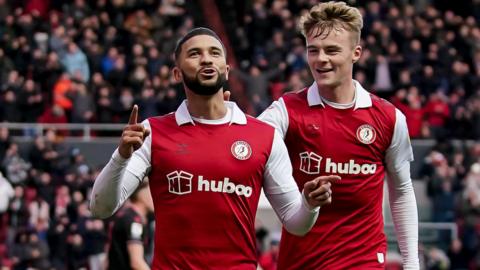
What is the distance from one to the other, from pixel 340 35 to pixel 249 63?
17.5 m

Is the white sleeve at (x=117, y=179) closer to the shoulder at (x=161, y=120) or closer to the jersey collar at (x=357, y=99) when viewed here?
the shoulder at (x=161, y=120)

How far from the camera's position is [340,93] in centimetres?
862

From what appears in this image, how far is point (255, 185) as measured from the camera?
768cm

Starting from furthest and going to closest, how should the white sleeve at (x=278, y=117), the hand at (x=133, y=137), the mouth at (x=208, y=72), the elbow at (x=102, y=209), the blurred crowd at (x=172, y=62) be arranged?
the blurred crowd at (x=172, y=62)
the white sleeve at (x=278, y=117)
the mouth at (x=208, y=72)
the elbow at (x=102, y=209)
the hand at (x=133, y=137)

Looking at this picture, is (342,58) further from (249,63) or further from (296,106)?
(249,63)

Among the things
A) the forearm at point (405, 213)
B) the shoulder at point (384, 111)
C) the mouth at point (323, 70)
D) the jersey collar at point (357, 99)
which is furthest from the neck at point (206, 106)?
the forearm at point (405, 213)

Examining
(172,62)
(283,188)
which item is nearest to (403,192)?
(283,188)

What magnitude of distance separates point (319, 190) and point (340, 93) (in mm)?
1432

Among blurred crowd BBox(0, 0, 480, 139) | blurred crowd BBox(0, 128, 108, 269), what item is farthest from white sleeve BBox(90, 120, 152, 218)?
blurred crowd BBox(0, 0, 480, 139)

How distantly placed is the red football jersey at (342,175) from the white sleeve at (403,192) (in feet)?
0.18

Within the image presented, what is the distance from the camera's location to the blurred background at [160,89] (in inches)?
811

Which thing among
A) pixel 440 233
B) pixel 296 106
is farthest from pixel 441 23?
pixel 296 106

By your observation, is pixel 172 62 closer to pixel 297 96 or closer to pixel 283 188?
pixel 297 96

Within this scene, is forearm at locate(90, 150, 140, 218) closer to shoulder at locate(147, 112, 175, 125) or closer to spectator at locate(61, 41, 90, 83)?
shoulder at locate(147, 112, 175, 125)
